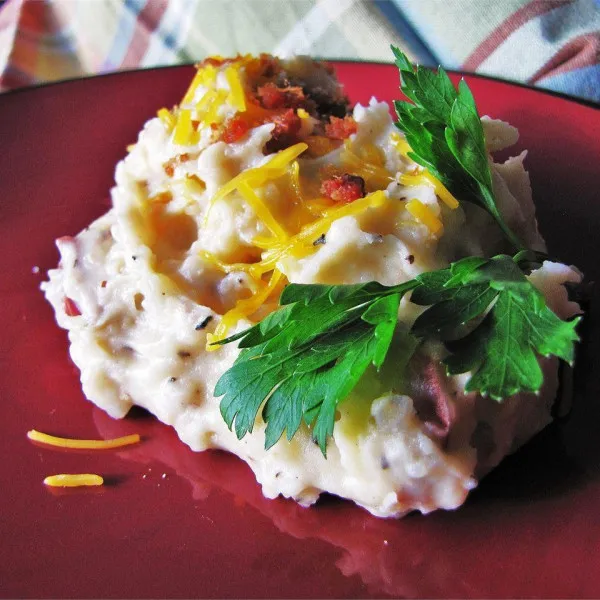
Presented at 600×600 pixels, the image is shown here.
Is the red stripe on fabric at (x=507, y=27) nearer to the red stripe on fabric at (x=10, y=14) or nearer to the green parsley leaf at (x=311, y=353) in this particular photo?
the green parsley leaf at (x=311, y=353)

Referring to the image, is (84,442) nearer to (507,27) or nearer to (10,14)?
(507,27)

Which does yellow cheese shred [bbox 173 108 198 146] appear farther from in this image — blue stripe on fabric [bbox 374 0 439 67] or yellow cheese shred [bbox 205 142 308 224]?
blue stripe on fabric [bbox 374 0 439 67]

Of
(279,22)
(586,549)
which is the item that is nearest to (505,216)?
(586,549)

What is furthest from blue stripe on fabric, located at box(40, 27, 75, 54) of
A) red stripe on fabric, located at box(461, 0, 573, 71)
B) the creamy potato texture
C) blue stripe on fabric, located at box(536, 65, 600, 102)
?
blue stripe on fabric, located at box(536, 65, 600, 102)

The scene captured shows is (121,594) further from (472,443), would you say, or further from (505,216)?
(505,216)

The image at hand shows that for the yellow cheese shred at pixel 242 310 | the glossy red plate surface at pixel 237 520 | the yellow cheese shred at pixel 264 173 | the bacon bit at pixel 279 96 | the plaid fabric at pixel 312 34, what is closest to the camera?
the glossy red plate surface at pixel 237 520

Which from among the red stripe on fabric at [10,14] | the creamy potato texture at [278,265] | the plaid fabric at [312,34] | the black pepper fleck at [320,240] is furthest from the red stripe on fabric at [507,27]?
the red stripe on fabric at [10,14]
